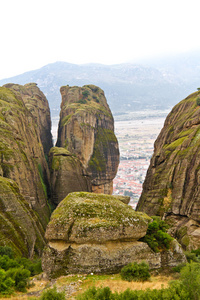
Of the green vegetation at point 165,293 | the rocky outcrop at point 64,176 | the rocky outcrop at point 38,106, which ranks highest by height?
the rocky outcrop at point 38,106

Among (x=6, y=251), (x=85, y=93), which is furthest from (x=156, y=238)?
(x=85, y=93)

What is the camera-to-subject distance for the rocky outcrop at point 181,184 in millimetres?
29094

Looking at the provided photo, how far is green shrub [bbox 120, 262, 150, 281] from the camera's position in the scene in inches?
642

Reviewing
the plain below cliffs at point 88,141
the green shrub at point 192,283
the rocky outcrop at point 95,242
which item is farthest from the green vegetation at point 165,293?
the plain below cliffs at point 88,141

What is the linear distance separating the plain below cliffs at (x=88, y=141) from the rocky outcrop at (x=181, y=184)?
67.4ft

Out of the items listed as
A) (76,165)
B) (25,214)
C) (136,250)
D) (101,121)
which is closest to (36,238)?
(25,214)

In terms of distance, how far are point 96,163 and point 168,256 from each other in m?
50.2

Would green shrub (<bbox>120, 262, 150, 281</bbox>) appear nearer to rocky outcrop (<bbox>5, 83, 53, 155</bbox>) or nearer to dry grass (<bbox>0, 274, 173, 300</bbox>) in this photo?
dry grass (<bbox>0, 274, 173, 300</bbox>)

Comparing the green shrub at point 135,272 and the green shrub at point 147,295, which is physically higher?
the green shrub at point 147,295

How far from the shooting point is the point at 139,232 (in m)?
19.0

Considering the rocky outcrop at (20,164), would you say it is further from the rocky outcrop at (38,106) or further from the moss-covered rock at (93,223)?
the rocky outcrop at (38,106)

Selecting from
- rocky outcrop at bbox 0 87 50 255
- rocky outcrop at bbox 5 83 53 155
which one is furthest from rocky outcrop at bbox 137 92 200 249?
rocky outcrop at bbox 5 83 53 155

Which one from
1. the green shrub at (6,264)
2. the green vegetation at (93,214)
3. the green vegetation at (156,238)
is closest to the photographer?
the green vegetation at (93,214)

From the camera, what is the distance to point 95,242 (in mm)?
17812
